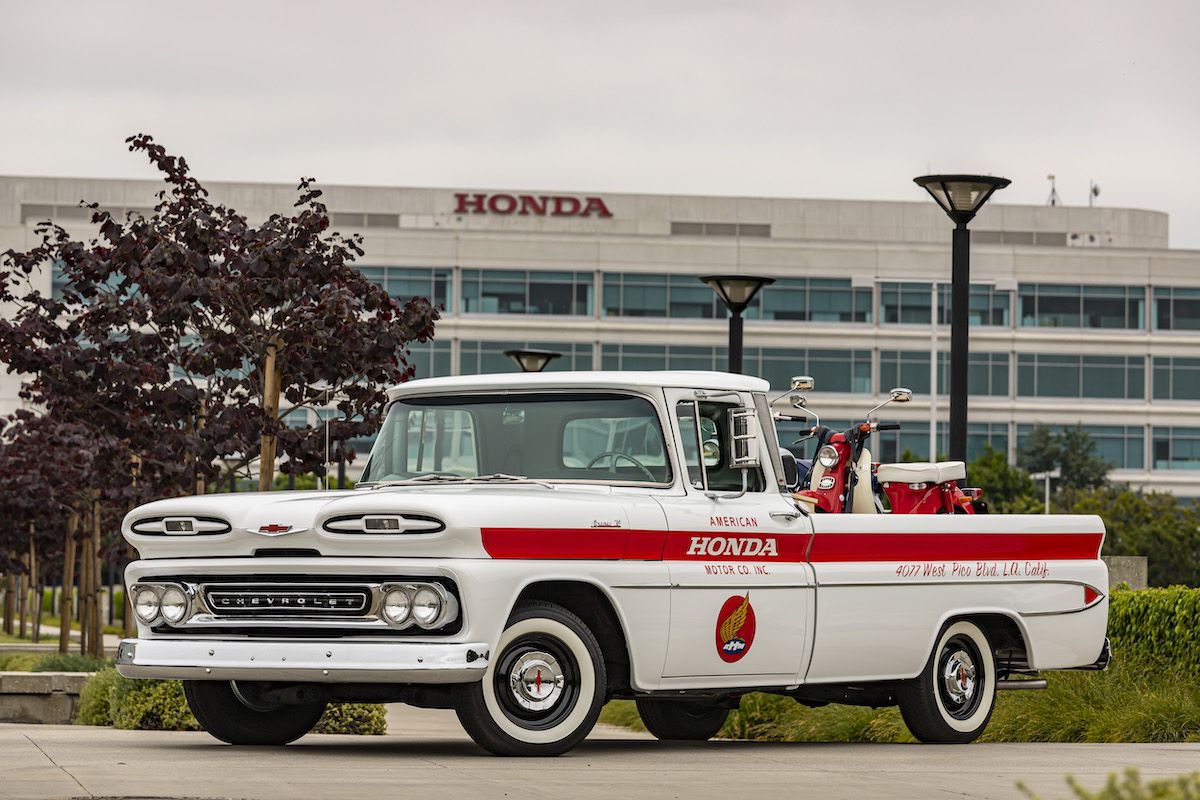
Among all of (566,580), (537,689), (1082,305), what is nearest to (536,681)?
(537,689)

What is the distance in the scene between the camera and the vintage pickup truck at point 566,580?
11328 mm

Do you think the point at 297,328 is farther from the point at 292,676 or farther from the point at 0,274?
the point at 292,676

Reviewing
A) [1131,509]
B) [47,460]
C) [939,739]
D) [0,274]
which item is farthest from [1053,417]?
[939,739]

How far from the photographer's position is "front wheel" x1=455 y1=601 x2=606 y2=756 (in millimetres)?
11508

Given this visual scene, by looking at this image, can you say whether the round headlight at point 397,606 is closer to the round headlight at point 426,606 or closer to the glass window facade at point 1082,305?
the round headlight at point 426,606

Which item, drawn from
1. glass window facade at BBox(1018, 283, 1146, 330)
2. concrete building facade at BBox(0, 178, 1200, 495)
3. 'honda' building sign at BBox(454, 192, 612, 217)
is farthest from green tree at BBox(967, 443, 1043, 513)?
'honda' building sign at BBox(454, 192, 612, 217)

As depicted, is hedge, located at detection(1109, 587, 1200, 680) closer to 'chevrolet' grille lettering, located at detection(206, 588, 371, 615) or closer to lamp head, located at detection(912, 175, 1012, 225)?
lamp head, located at detection(912, 175, 1012, 225)

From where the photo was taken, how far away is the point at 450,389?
13.0 meters

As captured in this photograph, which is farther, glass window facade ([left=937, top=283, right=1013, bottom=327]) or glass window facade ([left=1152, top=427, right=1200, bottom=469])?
glass window facade ([left=1152, top=427, right=1200, bottom=469])

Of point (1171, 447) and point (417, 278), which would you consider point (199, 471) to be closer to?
point (417, 278)

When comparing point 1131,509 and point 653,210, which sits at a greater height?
point 653,210

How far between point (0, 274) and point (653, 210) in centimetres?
8709

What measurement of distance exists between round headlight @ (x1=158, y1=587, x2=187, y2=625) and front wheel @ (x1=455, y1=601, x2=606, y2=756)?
1666 mm

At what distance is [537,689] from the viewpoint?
1170 cm
